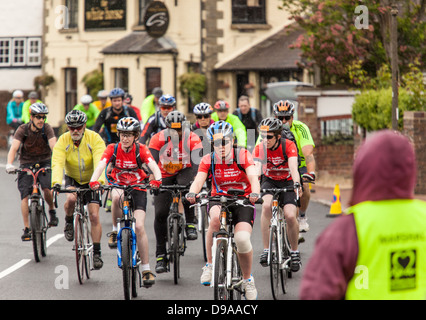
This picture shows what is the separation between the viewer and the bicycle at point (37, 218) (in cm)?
1132

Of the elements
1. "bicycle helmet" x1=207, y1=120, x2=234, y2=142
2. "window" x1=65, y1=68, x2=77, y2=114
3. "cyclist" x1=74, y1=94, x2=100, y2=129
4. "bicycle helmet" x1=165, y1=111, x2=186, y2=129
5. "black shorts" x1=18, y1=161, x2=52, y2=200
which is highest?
"window" x1=65, y1=68, x2=77, y2=114

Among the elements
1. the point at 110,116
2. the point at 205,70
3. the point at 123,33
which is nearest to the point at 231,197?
the point at 110,116

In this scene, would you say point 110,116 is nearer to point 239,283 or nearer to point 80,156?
point 80,156

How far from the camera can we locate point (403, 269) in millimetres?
3836

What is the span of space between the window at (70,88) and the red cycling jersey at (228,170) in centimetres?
3240

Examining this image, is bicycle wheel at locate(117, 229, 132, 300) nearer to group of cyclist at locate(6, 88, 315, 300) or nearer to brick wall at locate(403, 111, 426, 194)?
group of cyclist at locate(6, 88, 315, 300)

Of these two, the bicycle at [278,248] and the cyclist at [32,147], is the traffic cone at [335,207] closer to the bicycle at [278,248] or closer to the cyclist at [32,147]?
the cyclist at [32,147]

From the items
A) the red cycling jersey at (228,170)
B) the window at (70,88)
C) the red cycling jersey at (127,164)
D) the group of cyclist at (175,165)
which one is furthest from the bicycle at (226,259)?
the window at (70,88)

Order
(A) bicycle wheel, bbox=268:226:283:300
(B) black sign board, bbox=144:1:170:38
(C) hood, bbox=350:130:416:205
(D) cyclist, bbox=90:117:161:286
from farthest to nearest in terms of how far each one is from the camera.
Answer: (B) black sign board, bbox=144:1:170:38 → (D) cyclist, bbox=90:117:161:286 → (A) bicycle wheel, bbox=268:226:283:300 → (C) hood, bbox=350:130:416:205

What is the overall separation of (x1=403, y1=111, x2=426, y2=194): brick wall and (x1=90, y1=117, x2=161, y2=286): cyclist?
996 centimetres

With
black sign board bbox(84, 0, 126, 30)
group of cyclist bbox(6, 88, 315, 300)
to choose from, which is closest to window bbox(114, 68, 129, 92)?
black sign board bbox(84, 0, 126, 30)

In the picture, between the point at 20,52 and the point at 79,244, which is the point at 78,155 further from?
the point at 20,52

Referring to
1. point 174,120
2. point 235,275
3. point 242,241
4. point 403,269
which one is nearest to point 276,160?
point 174,120

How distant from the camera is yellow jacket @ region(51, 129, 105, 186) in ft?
34.5
